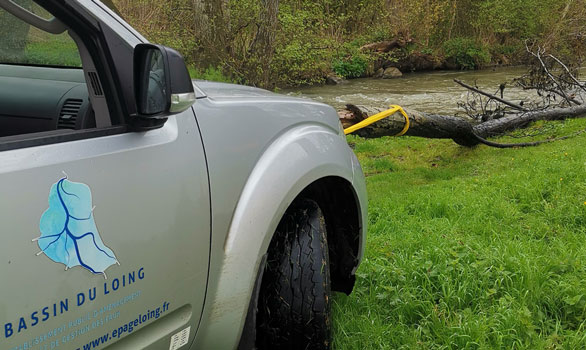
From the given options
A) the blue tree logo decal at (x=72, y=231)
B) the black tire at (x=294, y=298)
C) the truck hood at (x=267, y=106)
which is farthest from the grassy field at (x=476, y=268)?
the blue tree logo decal at (x=72, y=231)

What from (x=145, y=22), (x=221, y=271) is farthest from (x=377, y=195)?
(x=145, y=22)

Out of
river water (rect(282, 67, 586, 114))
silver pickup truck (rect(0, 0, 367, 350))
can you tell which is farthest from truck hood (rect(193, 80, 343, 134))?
river water (rect(282, 67, 586, 114))

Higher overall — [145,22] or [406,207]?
[145,22]

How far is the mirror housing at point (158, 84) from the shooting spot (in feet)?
5.04

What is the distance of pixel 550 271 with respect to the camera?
135 inches

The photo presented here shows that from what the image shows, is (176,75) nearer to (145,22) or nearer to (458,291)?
(458,291)

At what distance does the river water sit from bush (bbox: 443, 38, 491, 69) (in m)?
1.43

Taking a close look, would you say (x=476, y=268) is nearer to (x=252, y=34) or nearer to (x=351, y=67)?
(x=252, y=34)

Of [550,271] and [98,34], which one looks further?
[550,271]

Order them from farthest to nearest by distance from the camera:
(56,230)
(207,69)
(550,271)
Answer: (207,69)
(550,271)
(56,230)

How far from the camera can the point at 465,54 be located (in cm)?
2884

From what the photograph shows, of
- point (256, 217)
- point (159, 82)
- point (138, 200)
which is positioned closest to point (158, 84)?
point (159, 82)

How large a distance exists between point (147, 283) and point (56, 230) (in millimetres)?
366

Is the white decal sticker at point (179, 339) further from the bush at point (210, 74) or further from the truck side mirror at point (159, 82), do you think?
the bush at point (210, 74)
